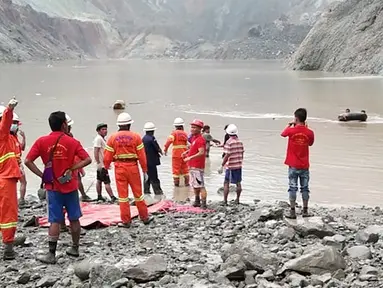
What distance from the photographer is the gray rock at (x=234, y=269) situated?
5.63 metres

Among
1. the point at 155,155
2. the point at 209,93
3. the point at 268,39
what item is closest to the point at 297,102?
the point at 209,93

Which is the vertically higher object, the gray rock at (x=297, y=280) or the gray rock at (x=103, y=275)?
the gray rock at (x=103, y=275)

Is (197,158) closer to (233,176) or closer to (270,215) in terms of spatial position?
(233,176)

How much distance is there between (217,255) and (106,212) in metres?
2.99

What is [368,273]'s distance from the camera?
18.0 feet

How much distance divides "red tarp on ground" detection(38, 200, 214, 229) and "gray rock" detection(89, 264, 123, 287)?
2423 millimetres

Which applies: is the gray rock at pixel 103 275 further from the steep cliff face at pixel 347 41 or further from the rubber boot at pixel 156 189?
the steep cliff face at pixel 347 41

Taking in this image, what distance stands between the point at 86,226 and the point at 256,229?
2266mm

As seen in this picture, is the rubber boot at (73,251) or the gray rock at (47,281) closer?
the gray rock at (47,281)

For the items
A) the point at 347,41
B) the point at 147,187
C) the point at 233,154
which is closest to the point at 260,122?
the point at 147,187

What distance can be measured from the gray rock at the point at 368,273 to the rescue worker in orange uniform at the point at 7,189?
3.69 meters

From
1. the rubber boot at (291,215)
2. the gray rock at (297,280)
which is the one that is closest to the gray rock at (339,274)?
the gray rock at (297,280)

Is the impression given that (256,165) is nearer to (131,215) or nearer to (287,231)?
(131,215)

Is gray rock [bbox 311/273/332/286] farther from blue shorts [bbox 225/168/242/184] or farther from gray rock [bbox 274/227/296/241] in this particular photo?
blue shorts [bbox 225/168/242/184]
